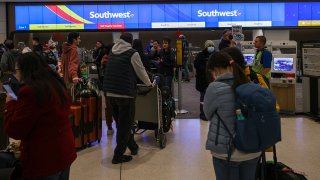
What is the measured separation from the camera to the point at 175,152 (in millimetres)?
5398

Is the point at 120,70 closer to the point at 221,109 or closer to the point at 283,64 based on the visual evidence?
the point at 221,109

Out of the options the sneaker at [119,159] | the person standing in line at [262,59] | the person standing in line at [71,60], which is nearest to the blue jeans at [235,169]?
the sneaker at [119,159]

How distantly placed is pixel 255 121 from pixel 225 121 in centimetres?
20

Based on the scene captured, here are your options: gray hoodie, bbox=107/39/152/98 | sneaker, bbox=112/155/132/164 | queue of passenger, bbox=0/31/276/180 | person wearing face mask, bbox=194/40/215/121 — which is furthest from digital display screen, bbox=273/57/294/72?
queue of passenger, bbox=0/31/276/180

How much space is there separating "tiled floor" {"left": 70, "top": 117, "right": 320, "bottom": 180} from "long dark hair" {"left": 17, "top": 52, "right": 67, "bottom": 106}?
2.12 metres

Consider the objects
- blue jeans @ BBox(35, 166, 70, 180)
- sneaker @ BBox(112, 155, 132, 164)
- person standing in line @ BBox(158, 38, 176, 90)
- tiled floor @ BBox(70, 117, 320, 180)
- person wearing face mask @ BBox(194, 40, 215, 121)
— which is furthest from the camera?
person standing in line @ BBox(158, 38, 176, 90)

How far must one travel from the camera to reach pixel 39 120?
238cm

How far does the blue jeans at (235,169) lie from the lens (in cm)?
259

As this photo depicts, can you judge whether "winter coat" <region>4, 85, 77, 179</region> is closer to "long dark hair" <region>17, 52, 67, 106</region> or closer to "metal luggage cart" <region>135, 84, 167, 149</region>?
"long dark hair" <region>17, 52, 67, 106</region>

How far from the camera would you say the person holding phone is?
7.66 feet

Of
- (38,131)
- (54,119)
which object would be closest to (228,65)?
(54,119)

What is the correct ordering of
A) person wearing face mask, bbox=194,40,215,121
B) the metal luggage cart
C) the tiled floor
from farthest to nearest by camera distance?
person wearing face mask, bbox=194,40,215,121, the metal luggage cart, the tiled floor

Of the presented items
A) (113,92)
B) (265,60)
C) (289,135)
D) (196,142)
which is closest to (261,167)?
(113,92)

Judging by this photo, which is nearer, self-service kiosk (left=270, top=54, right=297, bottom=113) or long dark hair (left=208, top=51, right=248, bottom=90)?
long dark hair (left=208, top=51, right=248, bottom=90)
